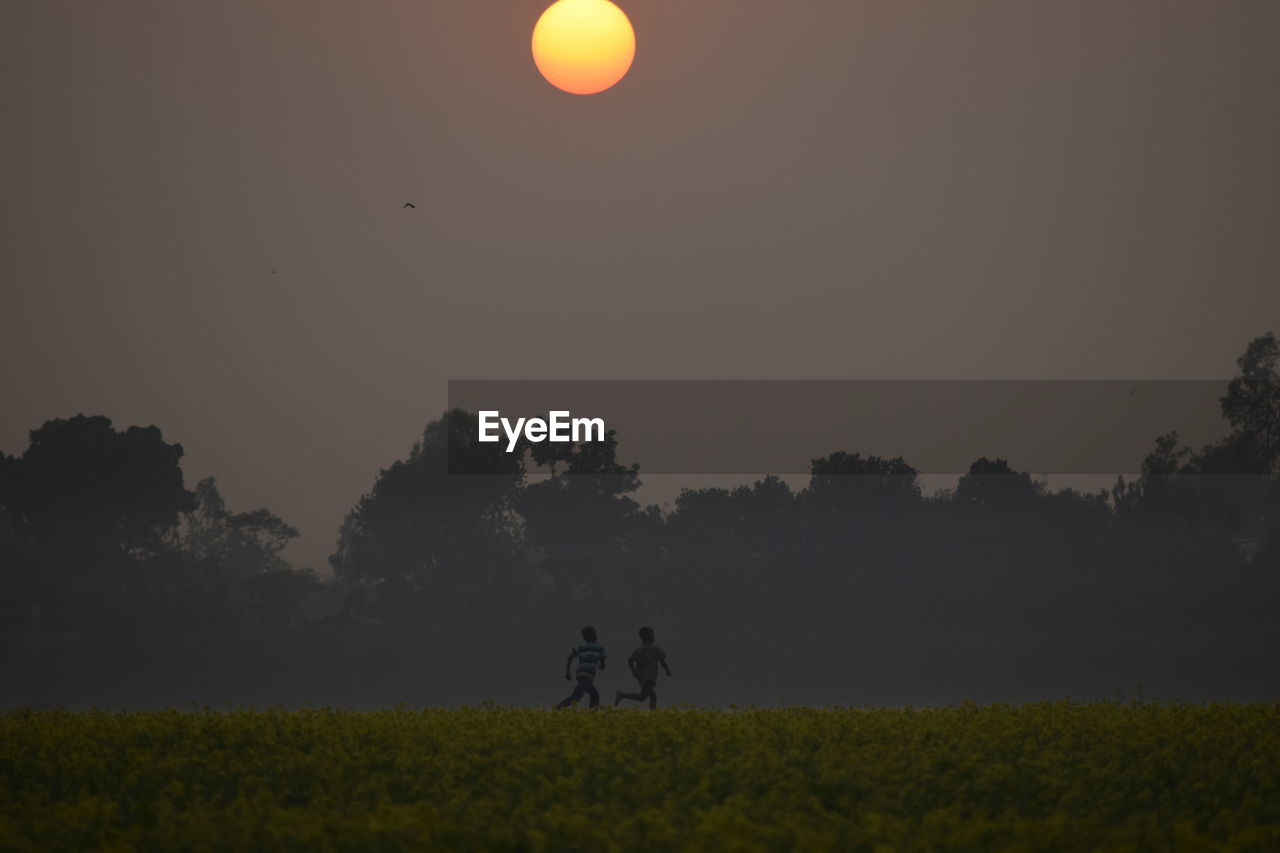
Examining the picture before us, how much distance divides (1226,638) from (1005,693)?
1265cm

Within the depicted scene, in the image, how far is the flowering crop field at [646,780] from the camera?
43.7ft

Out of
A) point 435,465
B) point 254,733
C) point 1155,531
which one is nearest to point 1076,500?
point 1155,531

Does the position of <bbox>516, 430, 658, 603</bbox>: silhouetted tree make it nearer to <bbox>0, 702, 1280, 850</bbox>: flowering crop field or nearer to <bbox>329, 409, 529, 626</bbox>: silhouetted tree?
<bbox>329, 409, 529, 626</bbox>: silhouetted tree

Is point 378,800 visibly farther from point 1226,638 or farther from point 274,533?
point 274,533

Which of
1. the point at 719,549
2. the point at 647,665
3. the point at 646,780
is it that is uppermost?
the point at 719,549

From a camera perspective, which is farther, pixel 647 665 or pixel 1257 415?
pixel 1257 415

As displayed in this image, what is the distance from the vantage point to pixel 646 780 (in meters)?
17.0

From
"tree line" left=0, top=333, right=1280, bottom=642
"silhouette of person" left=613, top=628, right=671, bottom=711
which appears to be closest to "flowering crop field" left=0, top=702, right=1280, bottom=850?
"silhouette of person" left=613, top=628, right=671, bottom=711

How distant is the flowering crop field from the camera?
13328mm

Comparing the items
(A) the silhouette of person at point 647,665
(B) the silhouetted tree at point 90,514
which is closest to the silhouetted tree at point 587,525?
(B) the silhouetted tree at point 90,514

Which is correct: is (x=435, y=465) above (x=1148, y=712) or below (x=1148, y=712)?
above

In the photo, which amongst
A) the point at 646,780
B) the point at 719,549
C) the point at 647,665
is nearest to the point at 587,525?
the point at 719,549

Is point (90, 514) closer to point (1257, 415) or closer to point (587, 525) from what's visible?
point (587, 525)

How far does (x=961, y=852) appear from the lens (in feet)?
42.6
